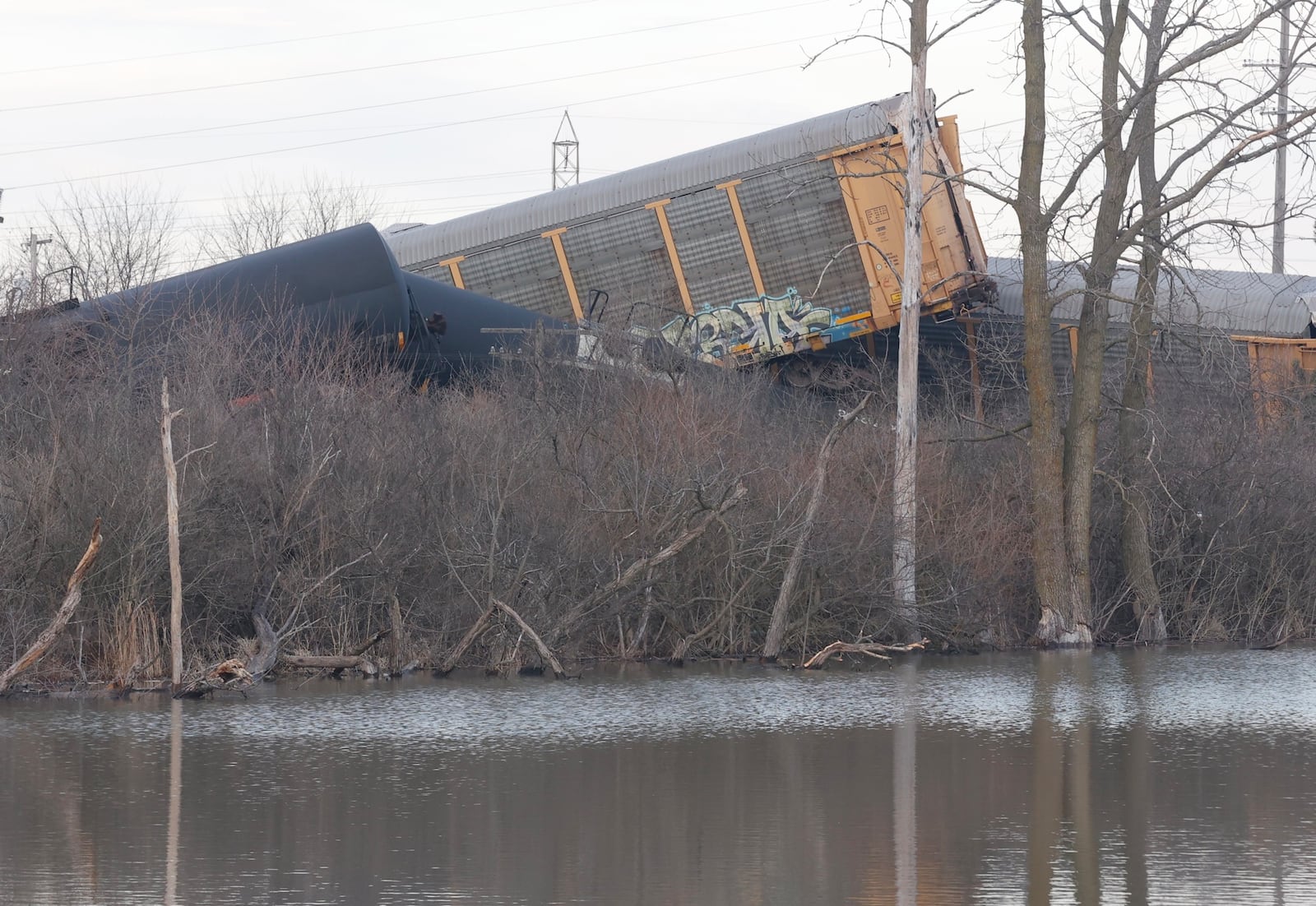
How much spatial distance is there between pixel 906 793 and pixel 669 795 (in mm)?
1412

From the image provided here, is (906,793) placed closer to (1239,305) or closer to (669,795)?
(669,795)

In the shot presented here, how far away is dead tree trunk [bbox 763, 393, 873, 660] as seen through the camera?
1703cm

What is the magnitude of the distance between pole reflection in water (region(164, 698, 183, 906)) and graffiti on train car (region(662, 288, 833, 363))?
12980mm

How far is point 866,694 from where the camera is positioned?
46.6 feet

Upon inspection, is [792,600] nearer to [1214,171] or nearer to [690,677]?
[690,677]

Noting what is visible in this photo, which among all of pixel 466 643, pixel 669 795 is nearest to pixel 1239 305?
pixel 466 643

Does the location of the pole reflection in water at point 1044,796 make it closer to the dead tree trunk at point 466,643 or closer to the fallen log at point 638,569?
the fallen log at point 638,569

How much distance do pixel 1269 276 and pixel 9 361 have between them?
2301 centimetres

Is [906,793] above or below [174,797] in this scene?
below

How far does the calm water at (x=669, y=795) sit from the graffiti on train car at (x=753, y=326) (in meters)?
11.1

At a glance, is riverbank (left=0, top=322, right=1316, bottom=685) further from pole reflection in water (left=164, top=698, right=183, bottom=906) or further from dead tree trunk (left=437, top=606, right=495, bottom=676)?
pole reflection in water (left=164, top=698, right=183, bottom=906)

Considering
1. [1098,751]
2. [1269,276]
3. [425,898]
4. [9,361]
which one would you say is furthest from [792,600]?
[1269,276]

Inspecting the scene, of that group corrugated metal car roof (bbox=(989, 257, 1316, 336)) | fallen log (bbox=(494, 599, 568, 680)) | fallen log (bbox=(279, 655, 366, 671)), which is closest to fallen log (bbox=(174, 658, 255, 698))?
fallen log (bbox=(279, 655, 366, 671))

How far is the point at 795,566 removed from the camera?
55.8 feet
